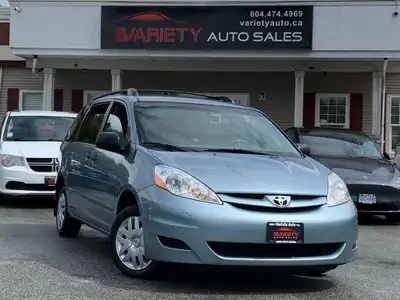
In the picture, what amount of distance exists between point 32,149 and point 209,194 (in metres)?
7.06

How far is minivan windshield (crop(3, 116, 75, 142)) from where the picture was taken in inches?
479

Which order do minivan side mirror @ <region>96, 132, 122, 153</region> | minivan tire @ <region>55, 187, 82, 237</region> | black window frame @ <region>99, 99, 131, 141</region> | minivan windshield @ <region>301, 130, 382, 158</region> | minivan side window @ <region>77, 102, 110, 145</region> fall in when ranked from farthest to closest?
1. minivan windshield @ <region>301, 130, 382, 158</region>
2. minivan tire @ <region>55, 187, 82, 237</region>
3. minivan side window @ <region>77, 102, 110, 145</region>
4. black window frame @ <region>99, 99, 131, 141</region>
5. minivan side mirror @ <region>96, 132, 122, 153</region>

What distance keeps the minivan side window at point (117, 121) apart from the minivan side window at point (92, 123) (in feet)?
0.93

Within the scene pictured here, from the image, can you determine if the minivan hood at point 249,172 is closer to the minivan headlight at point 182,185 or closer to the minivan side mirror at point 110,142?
the minivan headlight at point 182,185

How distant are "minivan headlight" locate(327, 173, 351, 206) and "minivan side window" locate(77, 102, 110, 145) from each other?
2.80 meters

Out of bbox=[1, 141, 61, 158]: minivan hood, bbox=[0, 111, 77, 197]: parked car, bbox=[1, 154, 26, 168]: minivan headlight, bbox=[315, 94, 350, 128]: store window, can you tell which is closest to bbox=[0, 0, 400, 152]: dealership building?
bbox=[315, 94, 350, 128]: store window

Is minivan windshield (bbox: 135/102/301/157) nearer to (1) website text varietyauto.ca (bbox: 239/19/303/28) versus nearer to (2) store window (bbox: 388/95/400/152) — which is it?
(1) website text varietyauto.ca (bbox: 239/19/303/28)

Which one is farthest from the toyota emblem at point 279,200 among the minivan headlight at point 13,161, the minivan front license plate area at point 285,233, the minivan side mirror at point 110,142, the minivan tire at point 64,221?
the minivan headlight at point 13,161

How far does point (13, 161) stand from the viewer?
37.2 ft

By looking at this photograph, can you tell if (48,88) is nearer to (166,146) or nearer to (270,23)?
(270,23)

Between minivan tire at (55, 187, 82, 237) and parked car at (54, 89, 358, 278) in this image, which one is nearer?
parked car at (54, 89, 358, 278)

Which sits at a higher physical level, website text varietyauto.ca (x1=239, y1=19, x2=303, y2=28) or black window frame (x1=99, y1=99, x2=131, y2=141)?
website text varietyauto.ca (x1=239, y1=19, x2=303, y2=28)

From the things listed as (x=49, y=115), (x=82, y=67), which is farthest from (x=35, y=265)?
(x=82, y=67)

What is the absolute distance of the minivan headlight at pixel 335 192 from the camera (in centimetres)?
554
